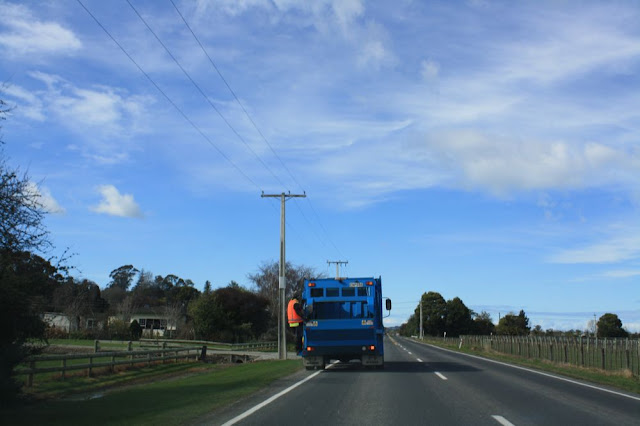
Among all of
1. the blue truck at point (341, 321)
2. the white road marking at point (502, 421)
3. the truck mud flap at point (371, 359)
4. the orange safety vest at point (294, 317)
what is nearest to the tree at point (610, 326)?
the truck mud flap at point (371, 359)

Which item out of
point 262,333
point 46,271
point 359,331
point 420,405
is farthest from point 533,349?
point 262,333

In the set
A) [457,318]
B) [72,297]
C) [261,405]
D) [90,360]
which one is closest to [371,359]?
[90,360]

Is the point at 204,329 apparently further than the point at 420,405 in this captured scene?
Yes

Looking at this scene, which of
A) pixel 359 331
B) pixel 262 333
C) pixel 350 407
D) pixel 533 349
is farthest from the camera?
pixel 262 333

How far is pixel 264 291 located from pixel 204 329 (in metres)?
23.7

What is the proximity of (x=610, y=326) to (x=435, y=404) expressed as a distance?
87.3 meters

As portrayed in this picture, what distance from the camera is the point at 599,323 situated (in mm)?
89750

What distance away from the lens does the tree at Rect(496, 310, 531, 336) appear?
97613 mm

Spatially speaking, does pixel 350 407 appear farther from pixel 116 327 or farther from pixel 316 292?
pixel 116 327

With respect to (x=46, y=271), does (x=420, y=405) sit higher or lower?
lower

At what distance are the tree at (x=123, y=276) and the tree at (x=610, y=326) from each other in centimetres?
10567

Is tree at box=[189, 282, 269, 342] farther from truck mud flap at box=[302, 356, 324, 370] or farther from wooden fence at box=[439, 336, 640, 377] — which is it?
truck mud flap at box=[302, 356, 324, 370]

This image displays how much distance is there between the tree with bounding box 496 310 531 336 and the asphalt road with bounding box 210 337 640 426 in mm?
85286

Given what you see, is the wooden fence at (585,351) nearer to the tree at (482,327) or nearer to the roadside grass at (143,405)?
the roadside grass at (143,405)
